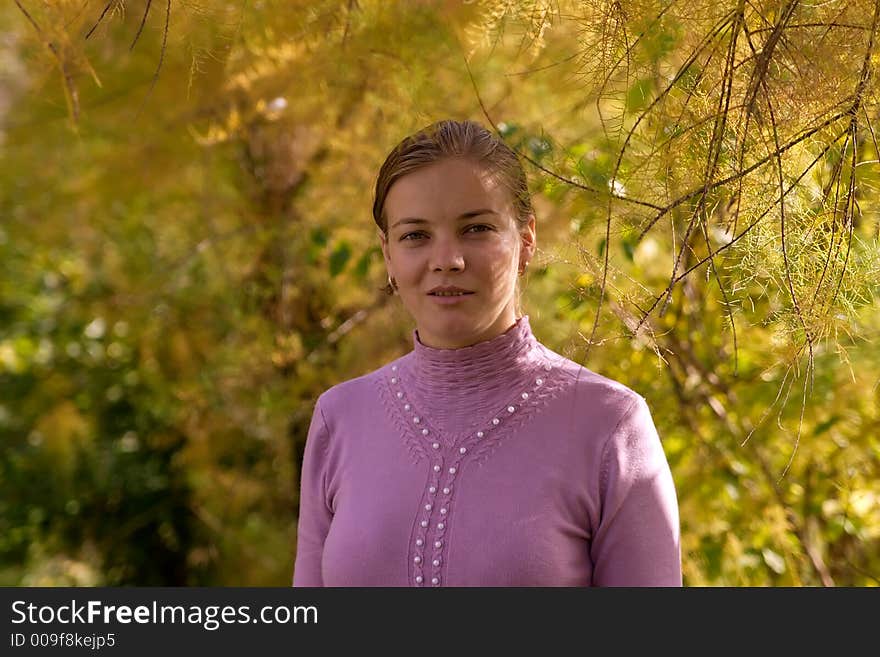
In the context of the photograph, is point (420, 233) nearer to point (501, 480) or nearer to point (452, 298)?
point (452, 298)

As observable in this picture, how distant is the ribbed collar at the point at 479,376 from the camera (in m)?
0.93

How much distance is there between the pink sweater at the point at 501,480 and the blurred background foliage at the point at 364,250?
0.07 meters

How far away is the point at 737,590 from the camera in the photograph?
0.90m

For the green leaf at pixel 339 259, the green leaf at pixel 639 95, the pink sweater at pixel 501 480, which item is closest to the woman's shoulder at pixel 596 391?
the pink sweater at pixel 501 480

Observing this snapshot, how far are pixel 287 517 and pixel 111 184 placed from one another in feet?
3.27

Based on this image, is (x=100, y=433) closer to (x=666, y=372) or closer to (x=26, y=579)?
(x=26, y=579)

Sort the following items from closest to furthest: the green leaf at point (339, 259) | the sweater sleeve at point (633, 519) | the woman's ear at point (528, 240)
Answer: the sweater sleeve at point (633, 519), the woman's ear at point (528, 240), the green leaf at point (339, 259)

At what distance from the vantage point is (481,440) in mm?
910

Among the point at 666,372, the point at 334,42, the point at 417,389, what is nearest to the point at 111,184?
the point at 334,42

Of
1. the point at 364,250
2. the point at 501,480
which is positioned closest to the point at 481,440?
the point at 501,480

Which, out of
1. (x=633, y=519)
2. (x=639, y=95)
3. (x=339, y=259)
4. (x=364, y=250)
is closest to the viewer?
(x=633, y=519)

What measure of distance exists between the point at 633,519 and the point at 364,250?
3.85 ft

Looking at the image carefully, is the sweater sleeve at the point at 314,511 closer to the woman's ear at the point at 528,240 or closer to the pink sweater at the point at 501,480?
the pink sweater at the point at 501,480

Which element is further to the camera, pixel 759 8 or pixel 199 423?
pixel 199 423
